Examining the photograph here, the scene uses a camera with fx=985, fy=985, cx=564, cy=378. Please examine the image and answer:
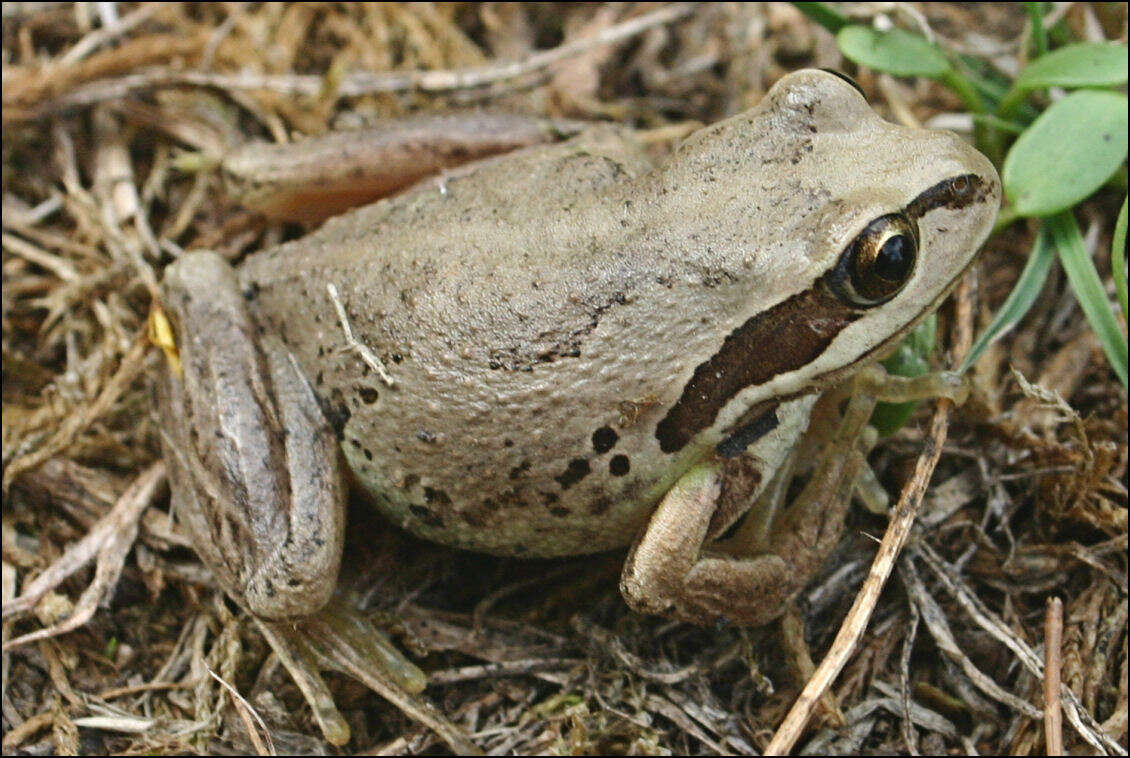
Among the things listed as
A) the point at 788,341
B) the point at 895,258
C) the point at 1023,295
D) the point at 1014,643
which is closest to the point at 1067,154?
the point at 1023,295

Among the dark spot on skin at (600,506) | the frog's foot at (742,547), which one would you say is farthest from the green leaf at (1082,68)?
the dark spot on skin at (600,506)

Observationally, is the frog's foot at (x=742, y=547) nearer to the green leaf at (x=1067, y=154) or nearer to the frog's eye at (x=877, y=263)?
the frog's eye at (x=877, y=263)

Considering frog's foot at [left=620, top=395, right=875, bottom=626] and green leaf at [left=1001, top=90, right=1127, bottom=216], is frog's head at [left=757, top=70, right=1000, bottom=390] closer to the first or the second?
frog's foot at [left=620, top=395, right=875, bottom=626]

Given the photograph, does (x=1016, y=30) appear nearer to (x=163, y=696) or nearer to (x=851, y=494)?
(x=851, y=494)

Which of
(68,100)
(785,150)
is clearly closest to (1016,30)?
(785,150)

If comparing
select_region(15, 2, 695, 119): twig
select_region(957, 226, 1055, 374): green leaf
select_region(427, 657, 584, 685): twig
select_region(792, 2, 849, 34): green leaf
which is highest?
select_region(15, 2, 695, 119): twig

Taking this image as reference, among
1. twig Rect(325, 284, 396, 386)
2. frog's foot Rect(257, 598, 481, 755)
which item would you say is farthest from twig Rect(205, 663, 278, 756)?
twig Rect(325, 284, 396, 386)
